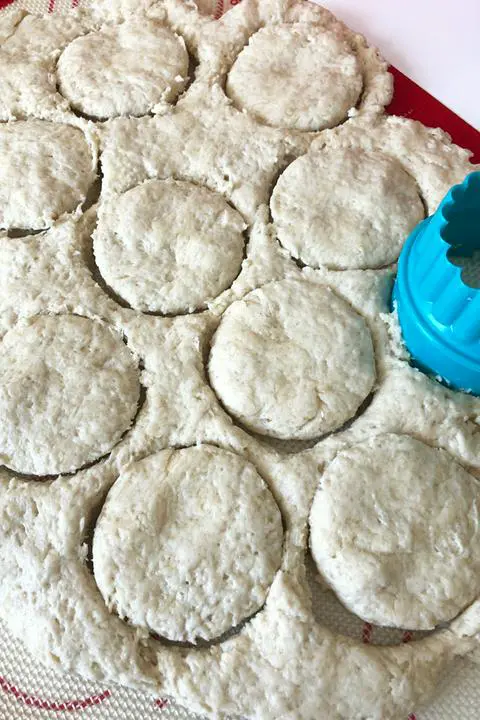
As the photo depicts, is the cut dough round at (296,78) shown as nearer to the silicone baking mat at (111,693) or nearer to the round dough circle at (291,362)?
the round dough circle at (291,362)

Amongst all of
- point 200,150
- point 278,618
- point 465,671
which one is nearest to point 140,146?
point 200,150

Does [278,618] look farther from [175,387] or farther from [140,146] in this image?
[140,146]

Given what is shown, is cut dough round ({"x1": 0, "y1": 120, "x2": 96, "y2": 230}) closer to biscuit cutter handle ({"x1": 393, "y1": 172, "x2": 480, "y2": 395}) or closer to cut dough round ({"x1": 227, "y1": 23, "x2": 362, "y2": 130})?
cut dough round ({"x1": 227, "y1": 23, "x2": 362, "y2": 130})

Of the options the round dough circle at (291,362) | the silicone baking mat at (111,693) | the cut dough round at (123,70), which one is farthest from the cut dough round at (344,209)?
the silicone baking mat at (111,693)

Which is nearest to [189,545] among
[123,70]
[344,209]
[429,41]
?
[344,209]

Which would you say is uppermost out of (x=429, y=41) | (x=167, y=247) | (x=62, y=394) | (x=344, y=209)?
(x=429, y=41)

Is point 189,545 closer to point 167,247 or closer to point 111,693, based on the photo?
point 111,693

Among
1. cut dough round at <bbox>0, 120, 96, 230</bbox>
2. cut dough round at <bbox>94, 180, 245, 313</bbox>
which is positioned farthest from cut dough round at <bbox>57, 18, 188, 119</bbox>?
cut dough round at <bbox>94, 180, 245, 313</bbox>
